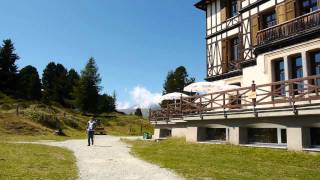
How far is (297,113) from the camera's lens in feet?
46.2

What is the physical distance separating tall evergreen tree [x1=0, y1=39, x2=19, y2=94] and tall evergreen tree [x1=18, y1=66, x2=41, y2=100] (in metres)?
1.85

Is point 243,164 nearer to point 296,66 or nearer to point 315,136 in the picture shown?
point 315,136

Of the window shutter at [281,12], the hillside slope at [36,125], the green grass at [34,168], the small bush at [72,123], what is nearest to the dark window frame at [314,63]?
→ the window shutter at [281,12]

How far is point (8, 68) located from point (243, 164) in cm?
6477

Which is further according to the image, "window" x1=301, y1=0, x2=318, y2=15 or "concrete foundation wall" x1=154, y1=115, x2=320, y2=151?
"window" x1=301, y1=0, x2=318, y2=15

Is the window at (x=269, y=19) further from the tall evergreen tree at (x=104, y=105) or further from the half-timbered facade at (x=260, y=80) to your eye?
the tall evergreen tree at (x=104, y=105)

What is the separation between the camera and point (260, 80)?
859 inches

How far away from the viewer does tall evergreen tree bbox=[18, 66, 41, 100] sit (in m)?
70.7

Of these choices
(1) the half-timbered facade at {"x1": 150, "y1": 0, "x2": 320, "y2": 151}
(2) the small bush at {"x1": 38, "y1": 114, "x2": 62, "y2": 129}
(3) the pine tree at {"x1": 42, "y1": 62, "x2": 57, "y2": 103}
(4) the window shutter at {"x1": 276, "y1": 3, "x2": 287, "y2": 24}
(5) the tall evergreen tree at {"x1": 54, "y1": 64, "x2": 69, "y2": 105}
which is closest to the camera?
(1) the half-timbered facade at {"x1": 150, "y1": 0, "x2": 320, "y2": 151}

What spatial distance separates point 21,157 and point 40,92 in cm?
6428

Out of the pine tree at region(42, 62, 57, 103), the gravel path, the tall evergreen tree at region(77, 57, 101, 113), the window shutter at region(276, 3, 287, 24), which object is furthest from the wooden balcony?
the pine tree at region(42, 62, 57, 103)

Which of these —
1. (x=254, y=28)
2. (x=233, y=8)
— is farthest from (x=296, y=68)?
(x=233, y=8)

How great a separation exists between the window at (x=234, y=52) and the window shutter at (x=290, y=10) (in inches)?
263

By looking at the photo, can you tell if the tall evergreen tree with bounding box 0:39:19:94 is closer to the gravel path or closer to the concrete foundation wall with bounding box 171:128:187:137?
the concrete foundation wall with bounding box 171:128:187:137
